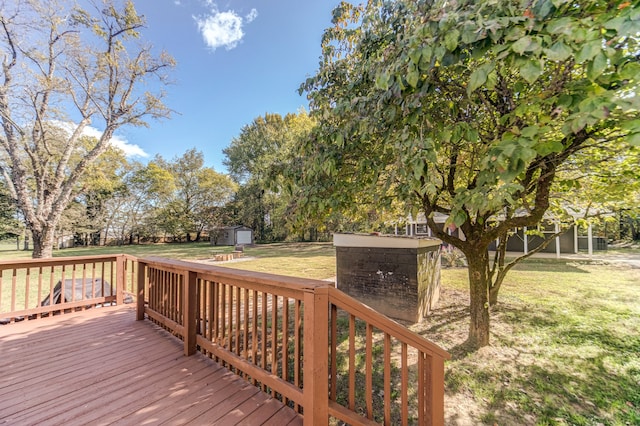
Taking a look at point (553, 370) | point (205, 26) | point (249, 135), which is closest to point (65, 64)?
point (205, 26)

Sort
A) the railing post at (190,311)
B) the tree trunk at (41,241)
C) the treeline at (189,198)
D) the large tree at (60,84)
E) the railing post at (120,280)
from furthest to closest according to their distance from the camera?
the treeline at (189,198), the tree trunk at (41,241), the large tree at (60,84), the railing post at (120,280), the railing post at (190,311)

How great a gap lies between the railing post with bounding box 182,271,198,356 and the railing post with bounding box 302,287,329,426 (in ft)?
5.24

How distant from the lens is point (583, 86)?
1.49m

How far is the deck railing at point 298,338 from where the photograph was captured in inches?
60.4

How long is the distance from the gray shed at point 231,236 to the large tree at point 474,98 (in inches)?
793

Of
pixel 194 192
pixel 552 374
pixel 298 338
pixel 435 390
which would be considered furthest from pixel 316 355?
pixel 194 192

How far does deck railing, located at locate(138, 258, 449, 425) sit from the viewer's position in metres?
1.52

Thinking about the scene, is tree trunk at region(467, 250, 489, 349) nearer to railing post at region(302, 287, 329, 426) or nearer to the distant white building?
railing post at region(302, 287, 329, 426)

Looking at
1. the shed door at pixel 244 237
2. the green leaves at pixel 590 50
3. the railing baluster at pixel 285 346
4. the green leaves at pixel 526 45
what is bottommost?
the shed door at pixel 244 237

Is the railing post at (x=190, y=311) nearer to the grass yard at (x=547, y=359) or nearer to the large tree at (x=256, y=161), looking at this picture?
the grass yard at (x=547, y=359)

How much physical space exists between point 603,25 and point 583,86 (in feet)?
1.61

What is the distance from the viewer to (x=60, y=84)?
24.3 ft

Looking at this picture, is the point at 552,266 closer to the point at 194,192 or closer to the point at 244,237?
the point at 244,237

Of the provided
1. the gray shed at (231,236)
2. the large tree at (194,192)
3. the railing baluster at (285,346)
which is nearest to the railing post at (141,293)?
the railing baluster at (285,346)
